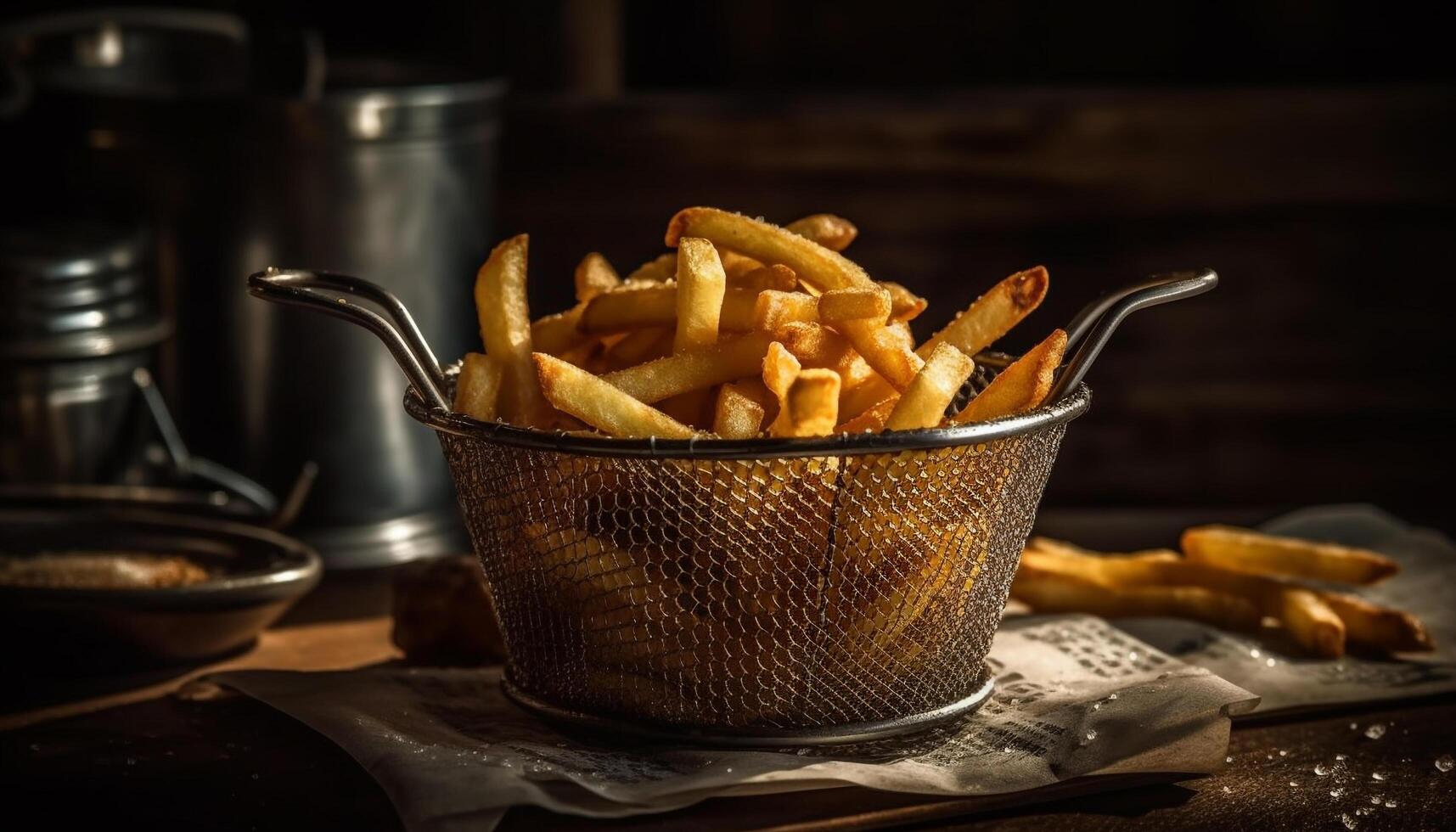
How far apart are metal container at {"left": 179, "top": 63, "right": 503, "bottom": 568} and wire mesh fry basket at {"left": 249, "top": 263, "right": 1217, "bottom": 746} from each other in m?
0.70

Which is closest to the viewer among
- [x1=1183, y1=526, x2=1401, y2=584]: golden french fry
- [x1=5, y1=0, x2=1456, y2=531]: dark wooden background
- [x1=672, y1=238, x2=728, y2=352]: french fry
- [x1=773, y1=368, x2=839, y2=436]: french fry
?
[x1=773, y1=368, x2=839, y2=436]: french fry

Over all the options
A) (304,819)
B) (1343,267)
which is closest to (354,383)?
(304,819)

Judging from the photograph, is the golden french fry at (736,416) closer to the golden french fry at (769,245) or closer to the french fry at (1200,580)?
the golden french fry at (769,245)

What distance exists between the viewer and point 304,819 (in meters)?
1.21

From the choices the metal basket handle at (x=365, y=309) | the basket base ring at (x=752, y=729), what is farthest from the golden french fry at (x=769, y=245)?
the basket base ring at (x=752, y=729)

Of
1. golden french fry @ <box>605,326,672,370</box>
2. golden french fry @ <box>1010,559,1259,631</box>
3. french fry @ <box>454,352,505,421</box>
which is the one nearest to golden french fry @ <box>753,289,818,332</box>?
golden french fry @ <box>605,326,672,370</box>

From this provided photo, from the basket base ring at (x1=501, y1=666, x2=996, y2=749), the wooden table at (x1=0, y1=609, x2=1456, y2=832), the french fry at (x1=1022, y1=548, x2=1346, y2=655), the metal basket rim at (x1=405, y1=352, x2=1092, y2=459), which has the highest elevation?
the metal basket rim at (x1=405, y1=352, x2=1092, y2=459)

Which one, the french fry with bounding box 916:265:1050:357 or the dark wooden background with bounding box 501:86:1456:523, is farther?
the dark wooden background with bounding box 501:86:1456:523

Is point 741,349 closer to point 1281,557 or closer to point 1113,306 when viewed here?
point 1113,306

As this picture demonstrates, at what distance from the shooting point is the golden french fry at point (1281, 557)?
1647 mm

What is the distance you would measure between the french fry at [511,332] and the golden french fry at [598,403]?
13cm

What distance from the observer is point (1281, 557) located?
169cm

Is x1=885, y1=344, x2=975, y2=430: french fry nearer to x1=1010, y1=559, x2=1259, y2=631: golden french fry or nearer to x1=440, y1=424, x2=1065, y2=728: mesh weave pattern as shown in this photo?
x1=440, y1=424, x2=1065, y2=728: mesh weave pattern

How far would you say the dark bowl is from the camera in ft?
4.74
